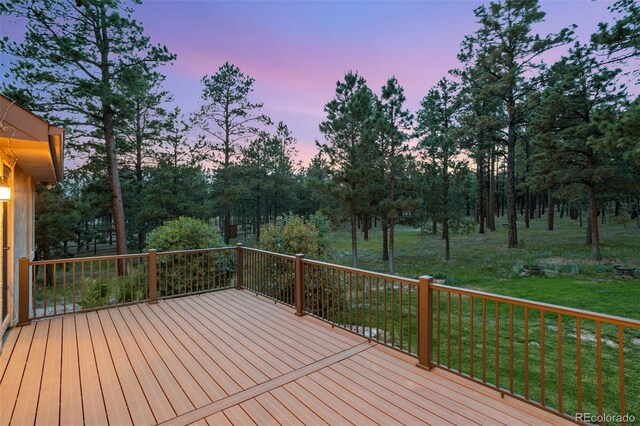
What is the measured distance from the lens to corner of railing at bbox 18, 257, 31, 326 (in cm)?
414

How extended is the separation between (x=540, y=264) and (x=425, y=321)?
12121mm

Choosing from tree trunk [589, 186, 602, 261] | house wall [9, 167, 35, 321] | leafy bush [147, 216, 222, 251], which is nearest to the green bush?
leafy bush [147, 216, 222, 251]

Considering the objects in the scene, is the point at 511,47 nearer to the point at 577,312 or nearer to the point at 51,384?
the point at 577,312

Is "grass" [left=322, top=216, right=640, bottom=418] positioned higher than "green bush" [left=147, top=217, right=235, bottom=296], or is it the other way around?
"green bush" [left=147, top=217, right=235, bottom=296]

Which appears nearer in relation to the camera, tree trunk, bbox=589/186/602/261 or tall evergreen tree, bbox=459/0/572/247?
tree trunk, bbox=589/186/602/261

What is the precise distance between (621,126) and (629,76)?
3.41 meters

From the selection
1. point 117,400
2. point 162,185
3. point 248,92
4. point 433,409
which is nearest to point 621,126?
point 433,409

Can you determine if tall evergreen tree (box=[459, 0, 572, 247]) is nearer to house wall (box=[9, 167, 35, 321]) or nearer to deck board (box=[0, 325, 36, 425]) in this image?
house wall (box=[9, 167, 35, 321])

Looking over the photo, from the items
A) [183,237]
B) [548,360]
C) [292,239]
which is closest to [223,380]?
[292,239]

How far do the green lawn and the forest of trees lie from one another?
4.29 feet

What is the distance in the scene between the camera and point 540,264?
1223cm

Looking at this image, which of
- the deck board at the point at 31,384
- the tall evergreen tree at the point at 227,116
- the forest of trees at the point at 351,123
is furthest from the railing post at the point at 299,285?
the tall evergreen tree at the point at 227,116

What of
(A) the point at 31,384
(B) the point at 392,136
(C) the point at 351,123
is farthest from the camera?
(B) the point at 392,136

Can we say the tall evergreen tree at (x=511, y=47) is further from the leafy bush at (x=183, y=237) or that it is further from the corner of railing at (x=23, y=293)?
the corner of railing at (x=23, y=293)
